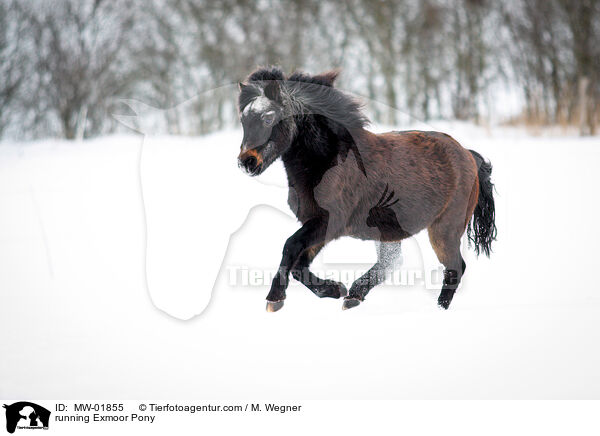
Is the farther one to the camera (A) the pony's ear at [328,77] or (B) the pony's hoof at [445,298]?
(B) the pony's hoof at [445,298]

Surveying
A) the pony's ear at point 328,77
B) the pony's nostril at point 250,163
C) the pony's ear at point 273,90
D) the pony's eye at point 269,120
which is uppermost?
the pony's ear at point 328,77

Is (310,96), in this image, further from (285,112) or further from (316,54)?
(316,54)

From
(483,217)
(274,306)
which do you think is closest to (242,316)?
(274,306)

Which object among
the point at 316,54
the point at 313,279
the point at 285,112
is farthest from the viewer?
the point at 316,54

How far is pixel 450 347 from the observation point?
2416 mm

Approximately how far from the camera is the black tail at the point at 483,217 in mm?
2729

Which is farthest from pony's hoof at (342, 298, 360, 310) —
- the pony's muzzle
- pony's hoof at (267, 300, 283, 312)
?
the pony's muzzle

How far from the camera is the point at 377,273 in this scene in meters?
2.40

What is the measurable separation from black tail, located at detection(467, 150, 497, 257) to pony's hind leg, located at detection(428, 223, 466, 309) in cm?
33

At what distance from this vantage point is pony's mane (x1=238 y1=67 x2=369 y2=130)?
192 cm

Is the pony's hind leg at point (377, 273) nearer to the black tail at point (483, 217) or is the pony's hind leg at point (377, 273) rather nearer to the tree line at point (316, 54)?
the black tail at point (483, 217)

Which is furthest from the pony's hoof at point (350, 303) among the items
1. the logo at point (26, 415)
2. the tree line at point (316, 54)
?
the tree line at point (316, 54)

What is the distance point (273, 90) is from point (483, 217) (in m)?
1.44

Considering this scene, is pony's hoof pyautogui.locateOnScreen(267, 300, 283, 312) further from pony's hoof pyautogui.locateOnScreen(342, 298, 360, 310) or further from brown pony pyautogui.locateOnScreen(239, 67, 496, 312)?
pony's hoof pyautogui.locateOnScreen(342, 298, 360, 310)
